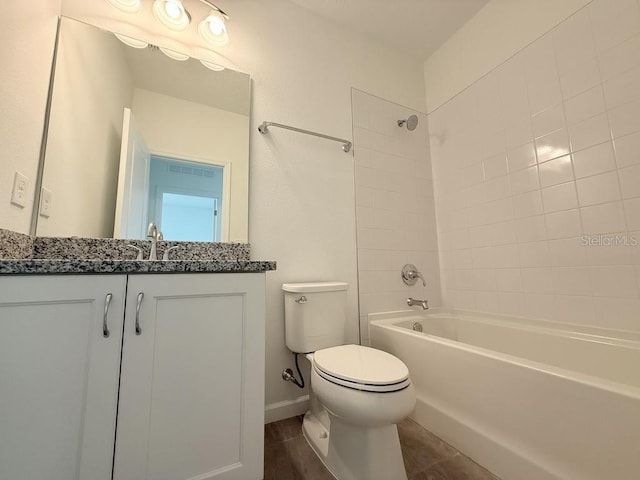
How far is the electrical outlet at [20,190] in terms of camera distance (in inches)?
34.6

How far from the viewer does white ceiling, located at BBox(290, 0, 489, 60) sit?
1.72m

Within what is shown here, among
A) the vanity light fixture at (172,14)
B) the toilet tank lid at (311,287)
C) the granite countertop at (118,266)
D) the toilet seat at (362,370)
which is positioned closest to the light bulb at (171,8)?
the vanity light fixture at (172,14)

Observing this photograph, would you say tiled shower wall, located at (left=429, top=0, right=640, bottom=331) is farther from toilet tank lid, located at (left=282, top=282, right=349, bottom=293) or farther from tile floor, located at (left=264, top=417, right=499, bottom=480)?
toilet tank lid, located at (left=282, top=282, right=349, bottom=293)

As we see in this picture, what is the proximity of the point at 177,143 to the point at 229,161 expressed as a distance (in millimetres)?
260

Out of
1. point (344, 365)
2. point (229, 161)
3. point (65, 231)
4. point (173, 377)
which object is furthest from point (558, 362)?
point (65, 231)

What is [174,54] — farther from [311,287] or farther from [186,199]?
[311,287]

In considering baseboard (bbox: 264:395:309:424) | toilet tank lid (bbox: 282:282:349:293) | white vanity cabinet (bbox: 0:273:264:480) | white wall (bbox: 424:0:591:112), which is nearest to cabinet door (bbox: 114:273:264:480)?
white vanity cabinet (bbox: 0:273:264:480)

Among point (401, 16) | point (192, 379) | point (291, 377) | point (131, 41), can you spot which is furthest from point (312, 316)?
point (401, 16)

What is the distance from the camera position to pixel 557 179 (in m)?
1.38

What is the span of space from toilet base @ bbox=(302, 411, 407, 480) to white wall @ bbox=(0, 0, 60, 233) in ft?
4.52

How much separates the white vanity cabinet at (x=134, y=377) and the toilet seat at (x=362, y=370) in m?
0.27

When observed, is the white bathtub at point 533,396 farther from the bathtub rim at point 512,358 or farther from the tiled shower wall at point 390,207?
the tiled shower wall at point 390,207

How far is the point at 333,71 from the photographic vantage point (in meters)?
1.82

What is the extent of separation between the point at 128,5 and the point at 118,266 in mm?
1399
